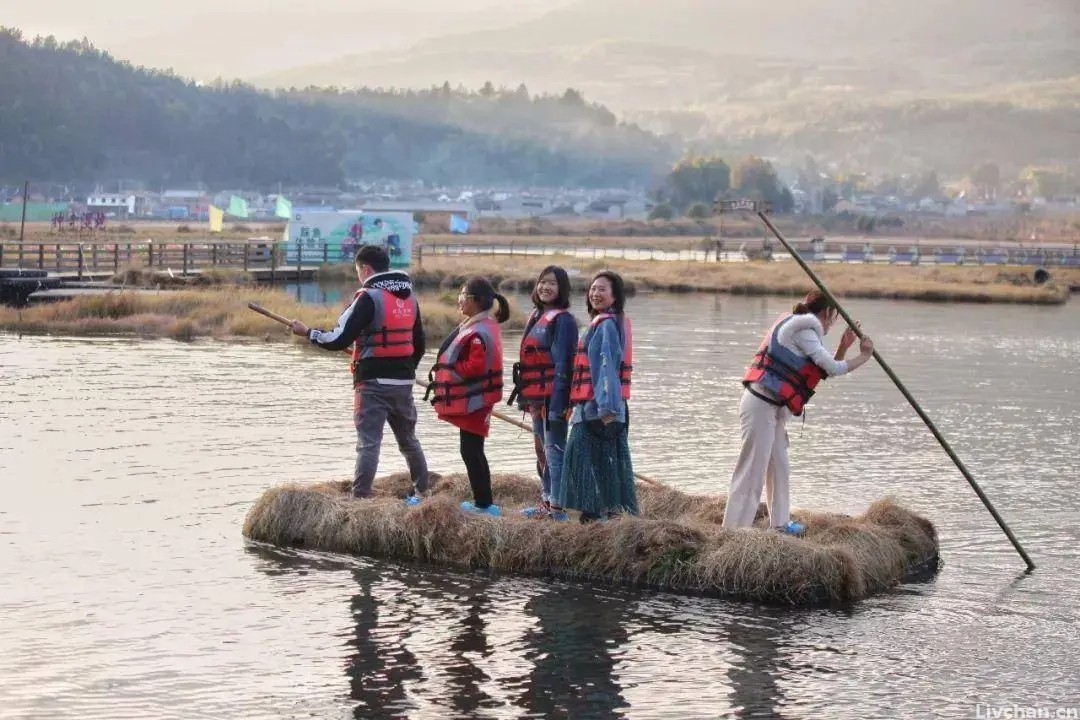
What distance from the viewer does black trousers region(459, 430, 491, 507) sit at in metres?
12.6

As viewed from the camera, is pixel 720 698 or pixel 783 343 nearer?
pixel 720 698

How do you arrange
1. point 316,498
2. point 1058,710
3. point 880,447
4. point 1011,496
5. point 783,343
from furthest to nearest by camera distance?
point 880,447, point 1011,496, point 316,498, point 783,343, point 1058,710

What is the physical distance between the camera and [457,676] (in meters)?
9.84

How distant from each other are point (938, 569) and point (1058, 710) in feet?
11.5

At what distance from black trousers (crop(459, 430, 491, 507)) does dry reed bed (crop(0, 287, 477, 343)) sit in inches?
836

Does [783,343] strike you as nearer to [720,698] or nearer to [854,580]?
[854,580]

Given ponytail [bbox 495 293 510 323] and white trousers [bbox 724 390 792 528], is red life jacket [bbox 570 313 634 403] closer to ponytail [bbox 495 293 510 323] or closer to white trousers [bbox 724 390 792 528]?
ponytail [bbox 495 293 510 323]

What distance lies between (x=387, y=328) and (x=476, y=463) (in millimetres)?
1237

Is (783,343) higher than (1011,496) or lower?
higher

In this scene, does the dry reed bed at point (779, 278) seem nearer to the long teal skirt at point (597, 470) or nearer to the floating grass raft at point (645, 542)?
the floating grass raft at point (645, 542)

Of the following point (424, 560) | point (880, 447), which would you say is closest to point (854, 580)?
point (424, 560)

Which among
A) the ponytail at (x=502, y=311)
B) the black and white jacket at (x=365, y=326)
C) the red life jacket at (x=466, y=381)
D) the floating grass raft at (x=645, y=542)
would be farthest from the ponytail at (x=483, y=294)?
the floating grass raft at (x=645, y=542)

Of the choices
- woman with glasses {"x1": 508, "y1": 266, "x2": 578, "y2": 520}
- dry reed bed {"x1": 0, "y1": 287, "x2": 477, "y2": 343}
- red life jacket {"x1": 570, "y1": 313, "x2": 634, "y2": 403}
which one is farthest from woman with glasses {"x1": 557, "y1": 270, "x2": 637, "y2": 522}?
dry reed bed {"x1": 0, "y1": 287, "x2": 477, "y2": 343}

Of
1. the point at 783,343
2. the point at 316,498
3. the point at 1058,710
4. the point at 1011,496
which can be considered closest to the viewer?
the point at 1058,710
